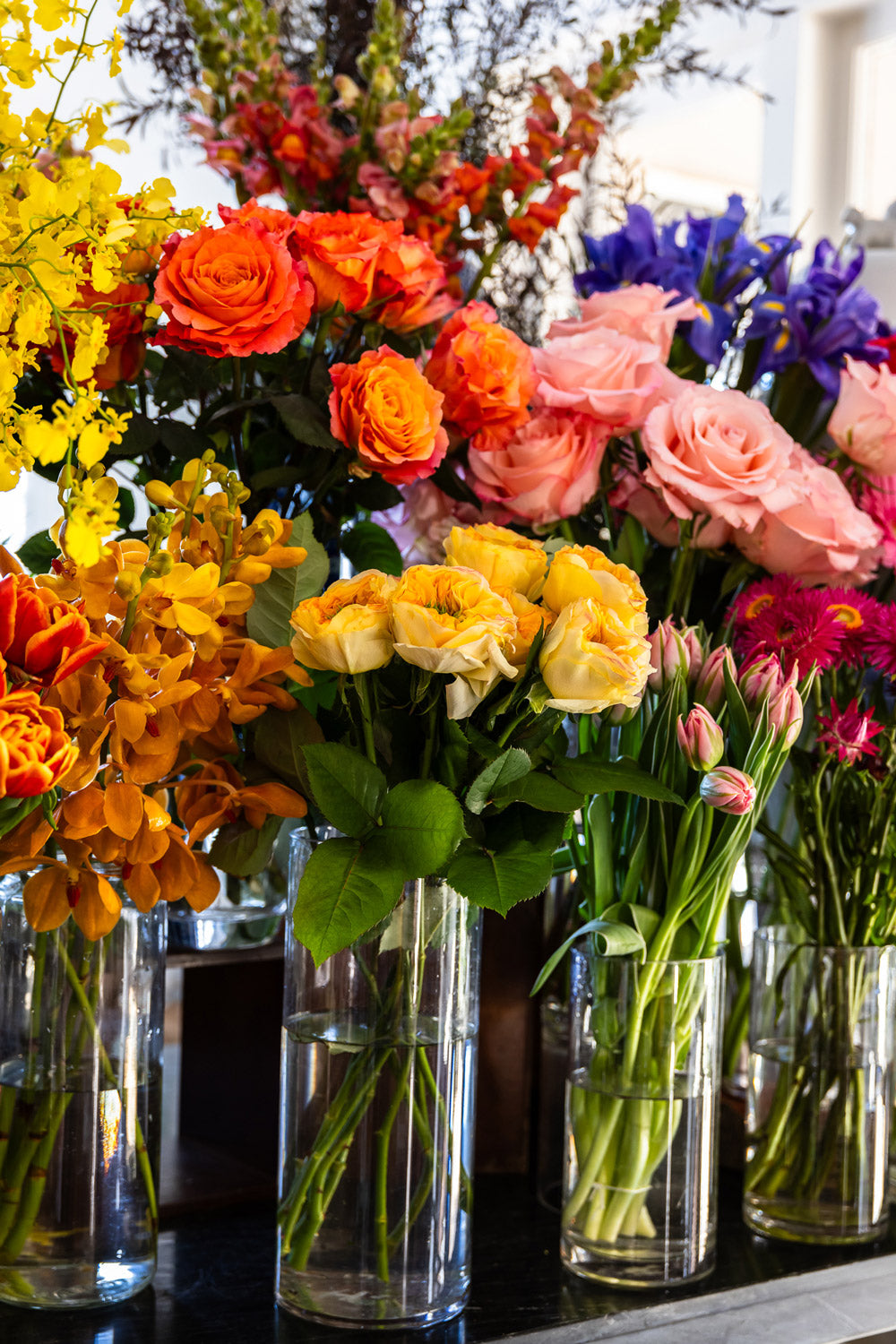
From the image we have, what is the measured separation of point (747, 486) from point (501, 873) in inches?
10.4

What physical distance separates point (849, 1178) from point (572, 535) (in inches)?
15.3

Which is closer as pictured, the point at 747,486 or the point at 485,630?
the point at 485,630

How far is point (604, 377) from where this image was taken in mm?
738

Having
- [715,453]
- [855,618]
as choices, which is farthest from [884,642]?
[715,453]

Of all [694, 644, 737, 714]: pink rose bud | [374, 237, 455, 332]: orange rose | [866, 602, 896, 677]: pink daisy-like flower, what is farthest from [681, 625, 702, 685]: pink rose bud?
[374, 237, 455, 332]: orange rose

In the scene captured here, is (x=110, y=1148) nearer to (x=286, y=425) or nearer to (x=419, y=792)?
(x=419, y=792)

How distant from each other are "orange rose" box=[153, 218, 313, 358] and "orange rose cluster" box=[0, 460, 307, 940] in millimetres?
64

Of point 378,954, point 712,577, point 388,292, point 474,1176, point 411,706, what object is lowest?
point 474,1176

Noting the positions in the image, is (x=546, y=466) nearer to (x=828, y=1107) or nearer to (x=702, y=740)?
(x=702, y=740)

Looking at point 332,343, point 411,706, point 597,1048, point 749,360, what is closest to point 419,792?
point 411,706

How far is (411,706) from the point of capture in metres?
0.57

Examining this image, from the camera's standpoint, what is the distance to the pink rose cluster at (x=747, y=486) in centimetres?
71

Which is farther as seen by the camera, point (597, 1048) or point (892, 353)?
point (892, 353)

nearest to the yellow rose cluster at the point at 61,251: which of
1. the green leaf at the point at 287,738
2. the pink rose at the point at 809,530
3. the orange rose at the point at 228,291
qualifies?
the orange rose at the point at 228,291
